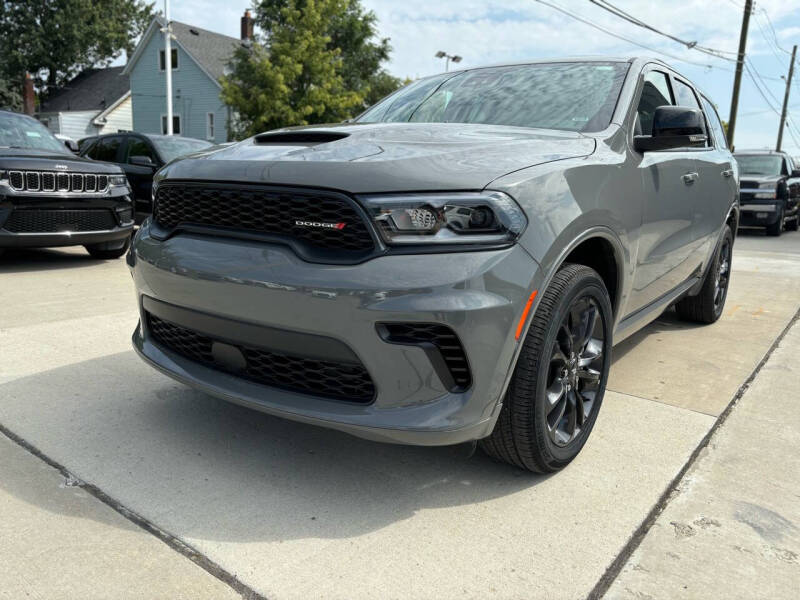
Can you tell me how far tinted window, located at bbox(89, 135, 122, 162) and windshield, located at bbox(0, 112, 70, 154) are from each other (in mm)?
2126

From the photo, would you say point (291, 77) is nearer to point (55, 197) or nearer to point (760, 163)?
point (760, 163)

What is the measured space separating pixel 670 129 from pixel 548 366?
141 cm

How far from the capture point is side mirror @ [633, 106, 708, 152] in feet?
9.95

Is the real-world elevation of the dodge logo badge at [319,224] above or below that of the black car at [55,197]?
above

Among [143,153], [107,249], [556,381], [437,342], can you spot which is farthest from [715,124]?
[143,153]

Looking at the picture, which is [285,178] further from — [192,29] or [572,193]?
[192,29]

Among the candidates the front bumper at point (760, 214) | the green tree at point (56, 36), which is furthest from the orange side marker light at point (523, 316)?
the green tree at point (56, 36)

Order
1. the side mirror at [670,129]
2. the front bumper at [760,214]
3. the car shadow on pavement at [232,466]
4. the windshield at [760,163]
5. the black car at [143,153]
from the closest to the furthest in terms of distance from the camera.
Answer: the car shadow on pavement at [232,466] < the side mirror at [670,129] < the black car at [143,153] < the front bumper at [760,214] < the windshield at [760,163]

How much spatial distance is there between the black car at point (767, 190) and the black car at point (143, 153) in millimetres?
10869

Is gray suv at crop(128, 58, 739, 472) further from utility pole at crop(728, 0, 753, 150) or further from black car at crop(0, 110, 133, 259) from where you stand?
utility pole at crop(728, 0, 753, 150)

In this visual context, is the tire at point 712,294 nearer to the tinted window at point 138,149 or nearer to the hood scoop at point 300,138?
the hood scoop at point 300,138

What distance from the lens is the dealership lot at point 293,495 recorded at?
6.53 ft

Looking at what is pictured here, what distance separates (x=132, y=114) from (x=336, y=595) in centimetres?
4319

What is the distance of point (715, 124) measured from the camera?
4977 millimetres
